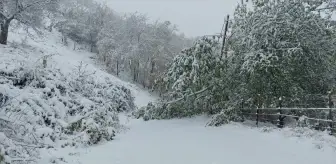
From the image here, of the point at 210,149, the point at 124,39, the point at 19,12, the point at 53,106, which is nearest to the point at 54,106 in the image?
the point at 53,106

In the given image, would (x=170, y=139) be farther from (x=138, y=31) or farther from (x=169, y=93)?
(x=138, y=31)

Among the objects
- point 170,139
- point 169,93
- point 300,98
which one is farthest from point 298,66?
point 170,139

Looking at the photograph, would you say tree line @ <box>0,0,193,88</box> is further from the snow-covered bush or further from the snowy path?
the snowy path

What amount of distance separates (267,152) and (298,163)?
991 mm

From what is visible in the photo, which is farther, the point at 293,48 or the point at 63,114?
the point at 293,48

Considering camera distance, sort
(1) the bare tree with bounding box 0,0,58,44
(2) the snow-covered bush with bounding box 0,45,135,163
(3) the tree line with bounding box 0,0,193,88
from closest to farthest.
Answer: (2) the snow-covered bush with bounding box 0,45,135,163 → (1) the bare tree with bounding box 0,0,58,44 → (3) the tree line with bounding box 0,0,193,88

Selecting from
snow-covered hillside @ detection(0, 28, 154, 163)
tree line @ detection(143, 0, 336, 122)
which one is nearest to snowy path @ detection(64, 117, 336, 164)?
snow-covered hillside @ detection(0, 28, 154, 163)

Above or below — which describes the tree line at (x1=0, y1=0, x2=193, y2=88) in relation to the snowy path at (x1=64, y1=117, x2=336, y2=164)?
above

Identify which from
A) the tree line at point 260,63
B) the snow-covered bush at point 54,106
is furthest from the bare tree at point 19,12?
the tree line at point 260,63

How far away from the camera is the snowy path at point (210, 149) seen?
6.48 m

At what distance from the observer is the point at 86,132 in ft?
27.3

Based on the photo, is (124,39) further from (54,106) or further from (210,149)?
(210,149)

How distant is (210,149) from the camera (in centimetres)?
742

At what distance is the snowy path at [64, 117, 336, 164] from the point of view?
648 centimetres
